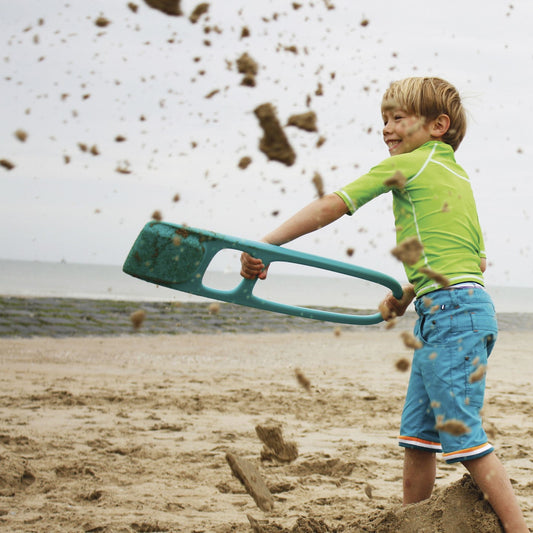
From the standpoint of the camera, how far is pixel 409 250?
1912 mm

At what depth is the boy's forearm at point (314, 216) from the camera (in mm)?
1934

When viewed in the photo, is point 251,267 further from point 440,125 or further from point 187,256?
point 440,125

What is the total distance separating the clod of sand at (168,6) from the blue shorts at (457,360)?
1.58 m

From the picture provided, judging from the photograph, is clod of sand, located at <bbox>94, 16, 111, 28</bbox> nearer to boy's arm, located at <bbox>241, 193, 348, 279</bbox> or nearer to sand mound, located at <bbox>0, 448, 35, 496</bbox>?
boy's arm, located at <bbox>241, 193, 348, 279</bbox>

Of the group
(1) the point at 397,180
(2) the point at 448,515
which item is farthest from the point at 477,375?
(1) the point at 397,180

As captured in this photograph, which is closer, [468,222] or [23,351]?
[468,222]

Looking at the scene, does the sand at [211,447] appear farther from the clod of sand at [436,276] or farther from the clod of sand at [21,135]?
the clod of sand at [21,135]

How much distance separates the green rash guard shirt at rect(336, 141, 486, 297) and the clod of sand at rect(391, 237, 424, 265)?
41 millimetres

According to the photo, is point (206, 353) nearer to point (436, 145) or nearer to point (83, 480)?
point (83, 480)

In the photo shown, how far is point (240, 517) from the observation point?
2420 millimetres

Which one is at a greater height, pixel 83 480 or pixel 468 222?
pixel 468 222

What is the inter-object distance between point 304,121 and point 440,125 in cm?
57

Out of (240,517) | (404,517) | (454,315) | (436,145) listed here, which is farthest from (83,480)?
(436,145)

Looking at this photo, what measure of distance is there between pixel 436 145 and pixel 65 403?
10.9ft
